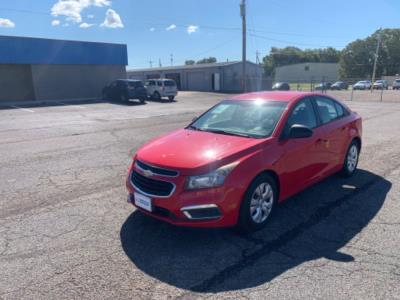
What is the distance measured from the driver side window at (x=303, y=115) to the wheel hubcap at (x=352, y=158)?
4.42ft

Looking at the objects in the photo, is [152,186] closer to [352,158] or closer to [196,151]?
[196,151]

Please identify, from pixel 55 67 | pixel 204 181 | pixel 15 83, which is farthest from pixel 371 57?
pixel 204 181

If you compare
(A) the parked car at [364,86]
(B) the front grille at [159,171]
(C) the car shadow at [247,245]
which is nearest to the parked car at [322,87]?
(A) the parked car at [364,86]

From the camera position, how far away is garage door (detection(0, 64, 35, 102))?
25.4 metres

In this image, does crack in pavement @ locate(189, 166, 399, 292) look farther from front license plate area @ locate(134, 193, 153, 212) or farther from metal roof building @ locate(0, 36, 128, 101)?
metal roof building @ locate(0, 36, 128, 101)

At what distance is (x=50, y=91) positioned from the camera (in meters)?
27.3

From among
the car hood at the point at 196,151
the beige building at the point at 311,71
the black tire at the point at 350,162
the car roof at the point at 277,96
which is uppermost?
the beige building at the point at 311,71

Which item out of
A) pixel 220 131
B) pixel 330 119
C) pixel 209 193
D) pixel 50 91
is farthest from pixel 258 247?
pixel 50 91

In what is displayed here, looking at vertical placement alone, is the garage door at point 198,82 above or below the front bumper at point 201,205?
above

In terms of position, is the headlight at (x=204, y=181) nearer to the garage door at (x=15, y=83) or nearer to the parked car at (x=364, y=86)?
the garage door at (x=15, y=83)

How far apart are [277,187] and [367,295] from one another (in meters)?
1.59

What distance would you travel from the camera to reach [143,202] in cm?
368

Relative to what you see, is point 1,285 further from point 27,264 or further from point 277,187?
point 277,187

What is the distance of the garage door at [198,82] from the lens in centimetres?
4335
